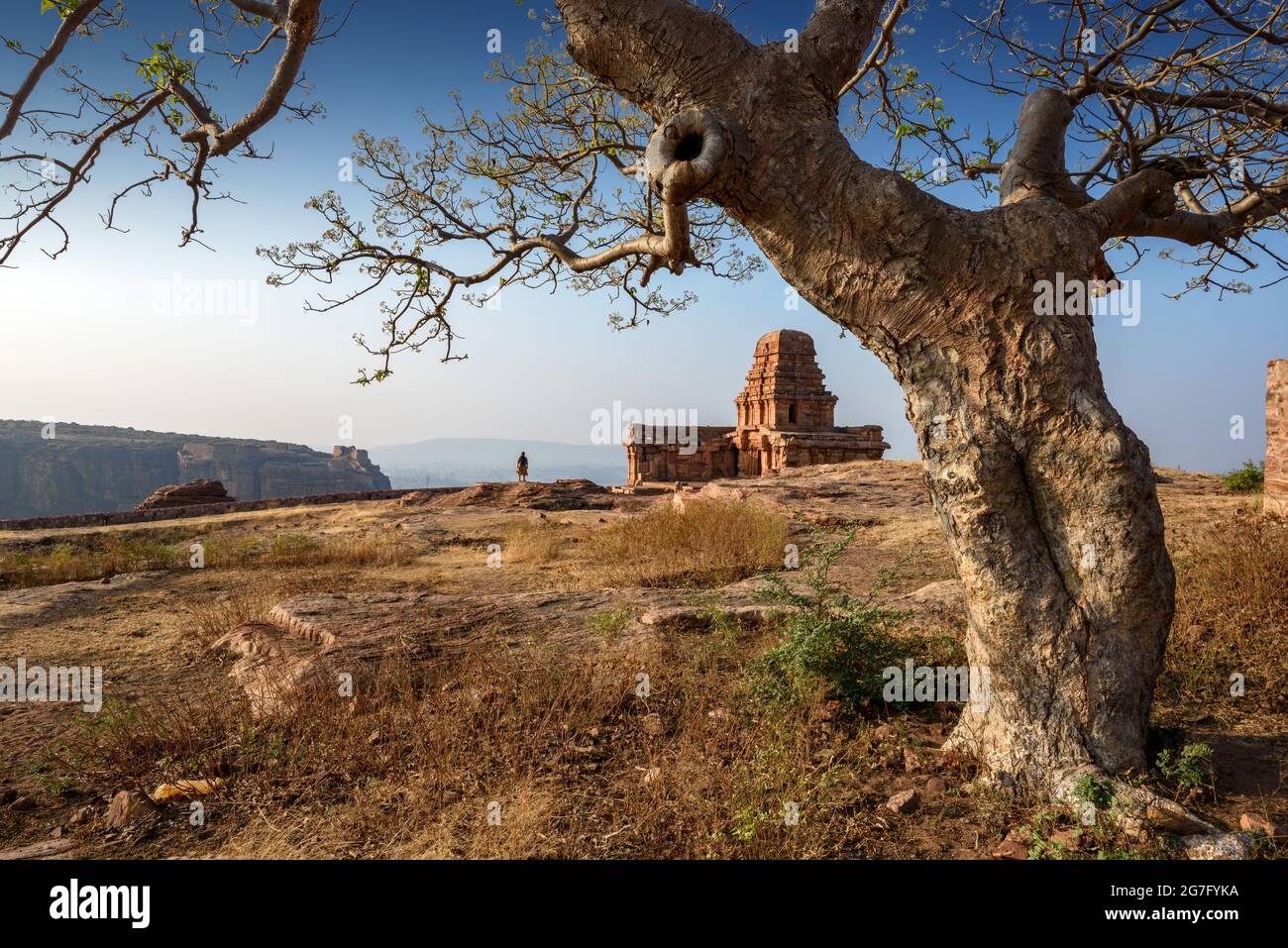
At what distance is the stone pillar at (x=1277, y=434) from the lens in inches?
344

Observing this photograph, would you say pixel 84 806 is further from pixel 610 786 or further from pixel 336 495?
pixel 336 495

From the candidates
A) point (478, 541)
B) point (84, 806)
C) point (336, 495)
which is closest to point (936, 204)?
point (84, 806)

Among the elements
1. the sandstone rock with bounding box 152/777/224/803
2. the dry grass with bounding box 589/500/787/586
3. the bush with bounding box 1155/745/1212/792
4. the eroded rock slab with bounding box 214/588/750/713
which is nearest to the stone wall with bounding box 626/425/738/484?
the dry grass with bounding box 589/500/787/586

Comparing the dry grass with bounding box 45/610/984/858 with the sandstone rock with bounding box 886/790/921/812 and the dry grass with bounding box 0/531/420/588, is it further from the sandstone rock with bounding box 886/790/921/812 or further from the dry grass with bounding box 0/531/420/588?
the dry grass with bounding box 0/531/420/588

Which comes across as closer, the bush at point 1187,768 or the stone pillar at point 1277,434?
the bush at point 1187,768

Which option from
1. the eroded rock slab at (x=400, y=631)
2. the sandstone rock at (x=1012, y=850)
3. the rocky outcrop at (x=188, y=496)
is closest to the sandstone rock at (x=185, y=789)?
the eroded rock slab at (x=400, y=631)

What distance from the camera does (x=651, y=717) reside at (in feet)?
13.1

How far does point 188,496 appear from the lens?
25.7m

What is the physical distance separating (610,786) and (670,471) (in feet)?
95.3

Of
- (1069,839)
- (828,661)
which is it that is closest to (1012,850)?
(1069,839)

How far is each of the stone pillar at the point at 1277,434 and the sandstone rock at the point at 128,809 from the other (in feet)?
39.9

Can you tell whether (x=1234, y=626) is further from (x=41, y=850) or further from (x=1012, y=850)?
(x=41, y=850)

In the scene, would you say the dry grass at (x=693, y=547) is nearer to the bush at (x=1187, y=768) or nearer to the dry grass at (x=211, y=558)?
the dry grass at (x=211, y=558)

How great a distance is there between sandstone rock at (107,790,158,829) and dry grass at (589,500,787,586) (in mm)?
5495
